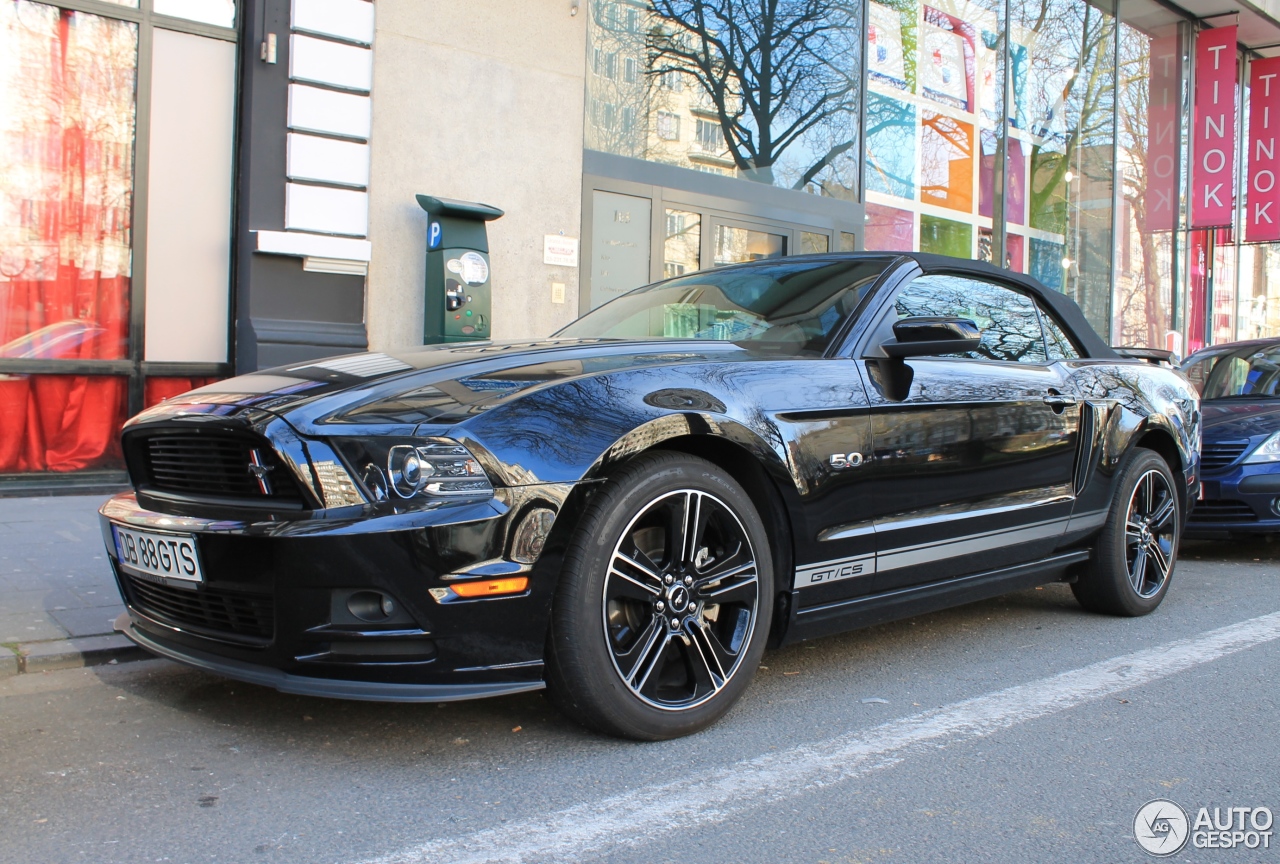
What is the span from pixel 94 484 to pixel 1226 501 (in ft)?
24.4

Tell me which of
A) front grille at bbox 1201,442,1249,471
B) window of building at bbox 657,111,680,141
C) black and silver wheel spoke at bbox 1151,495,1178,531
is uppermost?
window of building at bbox 657,111,680,141

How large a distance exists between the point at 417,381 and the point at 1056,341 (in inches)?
120

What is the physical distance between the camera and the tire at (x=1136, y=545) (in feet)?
15.9

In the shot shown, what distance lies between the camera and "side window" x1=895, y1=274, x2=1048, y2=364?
13.9ft

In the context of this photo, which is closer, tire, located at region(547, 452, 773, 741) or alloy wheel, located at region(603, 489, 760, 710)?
tire, located at region(547, 452, 773, 741)

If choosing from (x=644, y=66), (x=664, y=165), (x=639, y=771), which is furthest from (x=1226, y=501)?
(x=644, y=66)

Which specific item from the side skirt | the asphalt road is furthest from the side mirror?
the asphalt road

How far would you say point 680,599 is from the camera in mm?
3133

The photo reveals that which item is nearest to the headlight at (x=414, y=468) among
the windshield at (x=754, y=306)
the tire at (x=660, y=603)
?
the tire at (x=660, y=603)

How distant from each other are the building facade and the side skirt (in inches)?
228

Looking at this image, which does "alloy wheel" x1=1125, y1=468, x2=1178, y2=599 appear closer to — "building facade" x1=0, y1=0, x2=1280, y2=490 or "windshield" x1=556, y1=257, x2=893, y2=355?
"windshield" x1=556, y1=257, x2=893, y2=355

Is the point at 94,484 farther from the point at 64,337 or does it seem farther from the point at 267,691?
the point at 267,691

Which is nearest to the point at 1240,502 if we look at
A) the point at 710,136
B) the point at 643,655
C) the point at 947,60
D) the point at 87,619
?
Result: the point at 643,655

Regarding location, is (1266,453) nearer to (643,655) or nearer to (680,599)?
(680,599)
